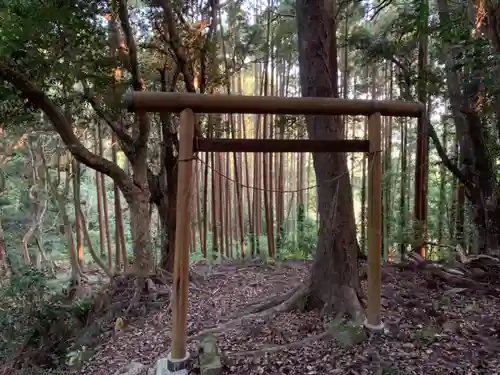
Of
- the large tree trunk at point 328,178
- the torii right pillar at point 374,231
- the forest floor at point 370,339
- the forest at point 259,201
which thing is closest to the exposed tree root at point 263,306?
the forest at point 259,201

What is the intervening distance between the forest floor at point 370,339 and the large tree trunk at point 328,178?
302 millimetres

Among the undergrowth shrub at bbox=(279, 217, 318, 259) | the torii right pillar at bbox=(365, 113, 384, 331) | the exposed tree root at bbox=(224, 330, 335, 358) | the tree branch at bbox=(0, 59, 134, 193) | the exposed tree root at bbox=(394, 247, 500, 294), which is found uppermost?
the tree branch at bbox=(0, 59, 134, 193)

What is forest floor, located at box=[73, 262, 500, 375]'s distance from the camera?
2.26 m

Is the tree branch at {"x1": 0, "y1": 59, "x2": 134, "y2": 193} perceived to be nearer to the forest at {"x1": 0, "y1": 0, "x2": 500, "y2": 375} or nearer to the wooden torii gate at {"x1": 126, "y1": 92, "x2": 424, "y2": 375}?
the forest at {"x1": 0, "y1": 0, "x2": 500, "y2": 375}

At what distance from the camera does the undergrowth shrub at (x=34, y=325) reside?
3.90 m

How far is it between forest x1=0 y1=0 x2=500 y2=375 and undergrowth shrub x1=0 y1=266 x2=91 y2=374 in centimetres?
2

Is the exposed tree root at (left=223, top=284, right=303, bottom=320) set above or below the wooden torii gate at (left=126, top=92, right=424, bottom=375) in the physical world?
below

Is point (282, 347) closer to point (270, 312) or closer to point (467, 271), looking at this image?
point (270, 312)

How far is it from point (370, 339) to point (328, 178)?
1.13 metres

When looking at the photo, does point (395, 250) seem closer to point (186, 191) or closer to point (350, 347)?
point (350, 347)

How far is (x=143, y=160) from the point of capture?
435cm

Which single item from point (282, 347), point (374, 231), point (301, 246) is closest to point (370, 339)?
point (282, 347)

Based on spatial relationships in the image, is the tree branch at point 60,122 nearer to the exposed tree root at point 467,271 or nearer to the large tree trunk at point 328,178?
the large tree trunk at point 328,178

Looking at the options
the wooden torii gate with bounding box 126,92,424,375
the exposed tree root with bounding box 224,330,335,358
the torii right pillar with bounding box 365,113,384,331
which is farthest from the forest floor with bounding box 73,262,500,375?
the wooden torii gate with bounding box 126,92,424,375
